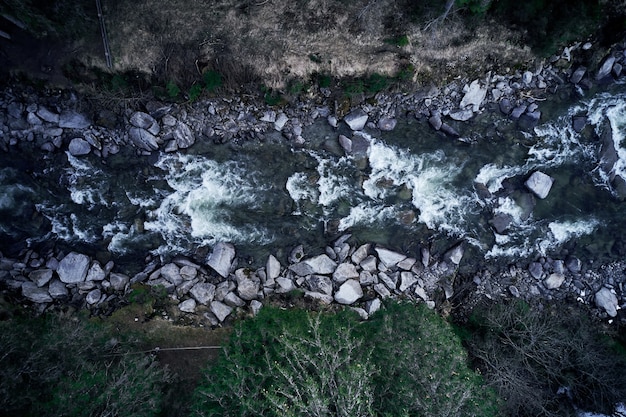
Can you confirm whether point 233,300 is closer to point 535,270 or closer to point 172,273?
point 172,273

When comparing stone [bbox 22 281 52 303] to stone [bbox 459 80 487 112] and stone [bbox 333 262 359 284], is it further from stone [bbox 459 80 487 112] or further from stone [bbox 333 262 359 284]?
stone [bbox 459 80 487 112]

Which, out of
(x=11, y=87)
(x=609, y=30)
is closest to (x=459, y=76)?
(x=609, y=30)

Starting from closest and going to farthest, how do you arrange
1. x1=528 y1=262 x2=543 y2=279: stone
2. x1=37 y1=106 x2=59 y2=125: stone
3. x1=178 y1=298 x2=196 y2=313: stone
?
x1=178 y1=298 x2=196 y2=313: stone, x1=37 y1=106 x2=59 y2=125: stone, x1=528 y1=262 x2=543 y2=279: stone

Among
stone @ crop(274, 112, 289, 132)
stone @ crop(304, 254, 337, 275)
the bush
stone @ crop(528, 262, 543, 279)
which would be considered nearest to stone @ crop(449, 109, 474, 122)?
stone @ crop(528, 262, 543, 279)

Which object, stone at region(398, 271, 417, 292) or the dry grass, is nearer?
the dry grass

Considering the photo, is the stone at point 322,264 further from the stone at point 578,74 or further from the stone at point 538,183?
the stone at point 578,74

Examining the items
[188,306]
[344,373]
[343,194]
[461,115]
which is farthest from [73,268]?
[461,115]
